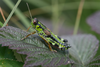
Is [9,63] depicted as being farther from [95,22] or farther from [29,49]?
[95,22]

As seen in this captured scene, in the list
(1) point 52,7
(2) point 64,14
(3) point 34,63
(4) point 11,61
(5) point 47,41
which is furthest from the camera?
(2) point 64,14

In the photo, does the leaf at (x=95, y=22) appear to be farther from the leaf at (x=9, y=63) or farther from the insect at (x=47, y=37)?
the leaf at (x=9, y=63)

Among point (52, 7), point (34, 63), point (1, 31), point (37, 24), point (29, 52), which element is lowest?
point (34, 63)

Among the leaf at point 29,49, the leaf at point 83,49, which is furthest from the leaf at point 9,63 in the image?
the leaf at point 83,49

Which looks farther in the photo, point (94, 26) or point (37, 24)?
point (94, 26)

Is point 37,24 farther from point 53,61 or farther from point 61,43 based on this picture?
point 53,61

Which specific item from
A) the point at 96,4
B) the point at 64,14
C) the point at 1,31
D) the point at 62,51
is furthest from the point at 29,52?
the point at 64,14
